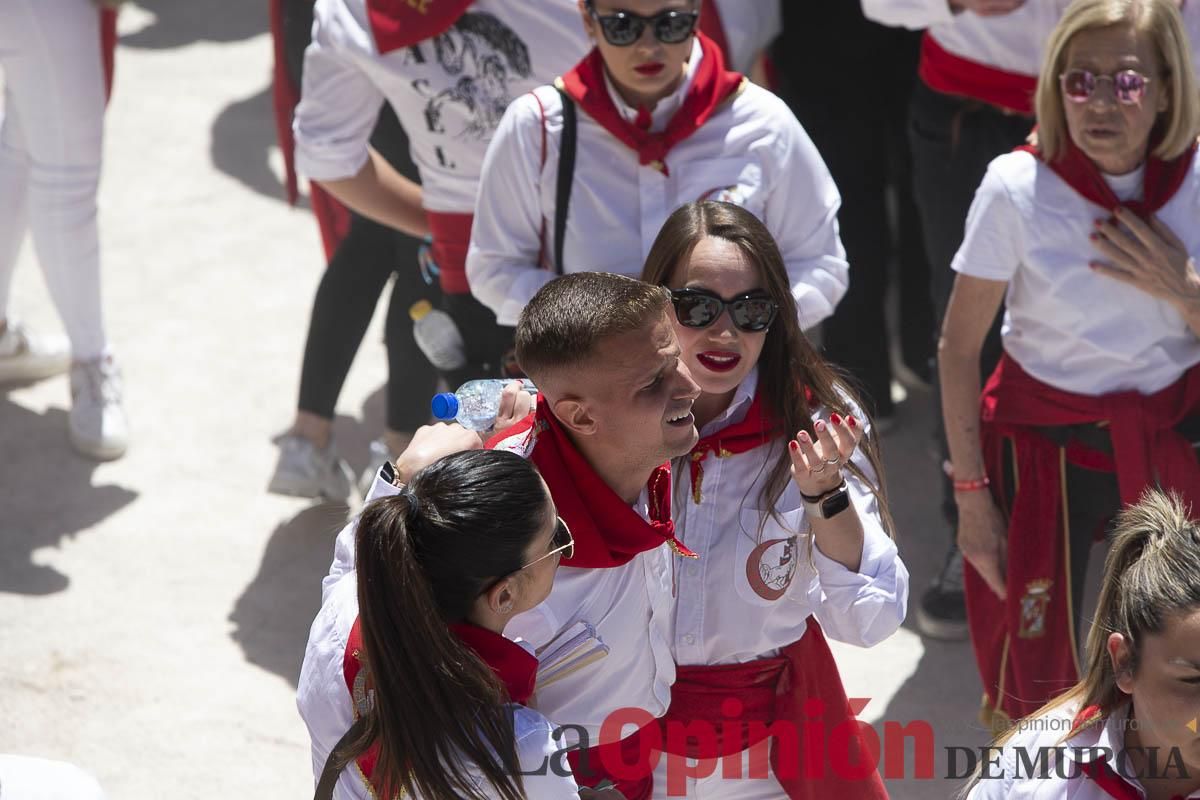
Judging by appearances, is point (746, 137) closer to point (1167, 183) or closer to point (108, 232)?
point (1167, 183)

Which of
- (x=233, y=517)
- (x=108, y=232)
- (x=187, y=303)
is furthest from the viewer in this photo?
(x=108, y=232)

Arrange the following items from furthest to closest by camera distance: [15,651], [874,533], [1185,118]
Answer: [15,651], [1185,118], [874,533]

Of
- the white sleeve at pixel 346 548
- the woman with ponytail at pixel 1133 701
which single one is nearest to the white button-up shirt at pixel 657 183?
the white sleeve at pixel 346 548

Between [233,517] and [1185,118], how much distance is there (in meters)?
2.96

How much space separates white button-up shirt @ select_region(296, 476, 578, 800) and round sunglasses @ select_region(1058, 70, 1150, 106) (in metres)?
1.70

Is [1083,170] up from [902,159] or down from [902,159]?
up

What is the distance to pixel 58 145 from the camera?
4504 mm

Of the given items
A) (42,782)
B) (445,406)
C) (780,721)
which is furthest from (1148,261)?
(42,782)

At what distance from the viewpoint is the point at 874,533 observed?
2.37 metres

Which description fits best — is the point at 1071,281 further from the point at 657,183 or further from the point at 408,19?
the point at 408,19

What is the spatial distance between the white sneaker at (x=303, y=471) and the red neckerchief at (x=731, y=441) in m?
2.21

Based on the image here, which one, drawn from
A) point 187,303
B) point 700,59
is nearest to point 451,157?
point 700,59

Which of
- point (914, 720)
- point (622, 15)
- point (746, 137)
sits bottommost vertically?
point (914, 720)

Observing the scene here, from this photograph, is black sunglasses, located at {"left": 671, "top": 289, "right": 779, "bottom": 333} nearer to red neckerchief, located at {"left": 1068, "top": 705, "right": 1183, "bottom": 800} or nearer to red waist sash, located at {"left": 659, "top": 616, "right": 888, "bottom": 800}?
red waist sash, located at {"left": 659, "top": 616, "right": 888, "bottom": 800}
